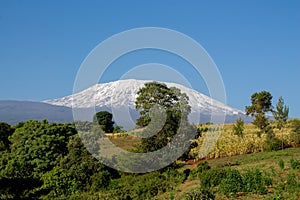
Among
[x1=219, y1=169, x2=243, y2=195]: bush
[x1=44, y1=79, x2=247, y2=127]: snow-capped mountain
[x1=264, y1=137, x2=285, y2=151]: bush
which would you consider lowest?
[x1=219, y1=169, x2=243, y2=195]: bush

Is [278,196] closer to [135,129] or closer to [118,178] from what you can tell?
[118,178]

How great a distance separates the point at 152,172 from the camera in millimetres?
22250

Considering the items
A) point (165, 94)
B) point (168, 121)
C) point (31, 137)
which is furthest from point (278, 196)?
point (165, 94)

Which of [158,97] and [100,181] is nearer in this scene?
[100,181]

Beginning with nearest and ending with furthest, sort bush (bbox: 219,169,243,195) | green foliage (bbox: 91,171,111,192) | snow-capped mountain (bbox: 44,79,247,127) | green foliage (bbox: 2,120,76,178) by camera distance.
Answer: bush (bbox: 219,169,243,195) < green foliage (bbox: 91,171,111,192) < green foliage (bbox: 2,120,76,178) < snow-capped mountain (bbox: 44,79,247,127)

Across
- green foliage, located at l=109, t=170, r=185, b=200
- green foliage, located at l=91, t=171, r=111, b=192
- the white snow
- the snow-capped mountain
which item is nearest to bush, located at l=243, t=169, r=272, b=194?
green foliage, located at l=109, t=170, r=185, b=200

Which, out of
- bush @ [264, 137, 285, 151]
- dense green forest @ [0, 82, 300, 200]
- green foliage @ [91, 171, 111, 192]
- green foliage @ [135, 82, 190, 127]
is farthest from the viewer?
green foliage @ [135, 82, 190, 127]

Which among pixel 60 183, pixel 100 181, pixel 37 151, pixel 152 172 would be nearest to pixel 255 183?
pixel 152 172

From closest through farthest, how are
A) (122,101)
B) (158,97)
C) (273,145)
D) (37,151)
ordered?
(37,151)
(273,145)
(122,101)
(158,97)

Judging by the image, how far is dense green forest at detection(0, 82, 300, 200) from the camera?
50.3 ft

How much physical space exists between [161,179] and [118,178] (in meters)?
3.40

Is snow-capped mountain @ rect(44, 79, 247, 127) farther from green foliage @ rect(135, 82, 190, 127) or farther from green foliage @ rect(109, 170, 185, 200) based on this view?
green foliage @ rect(109, 170, 185, 200)

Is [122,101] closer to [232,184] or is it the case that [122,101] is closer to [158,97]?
[158,97]

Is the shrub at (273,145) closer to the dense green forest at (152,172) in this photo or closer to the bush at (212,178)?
the dense green forest at (152,172)
